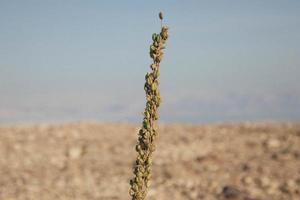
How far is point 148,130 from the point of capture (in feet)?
9.54

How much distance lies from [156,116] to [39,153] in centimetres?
1531

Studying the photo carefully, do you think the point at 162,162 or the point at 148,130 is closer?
the point at 148,130

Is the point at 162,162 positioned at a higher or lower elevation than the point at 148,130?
higher

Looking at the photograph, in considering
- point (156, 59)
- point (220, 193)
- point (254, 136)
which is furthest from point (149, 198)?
point (156, 59)

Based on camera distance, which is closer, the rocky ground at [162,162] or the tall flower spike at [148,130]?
the tall flower spike at [148,130]

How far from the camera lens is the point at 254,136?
20297 mm

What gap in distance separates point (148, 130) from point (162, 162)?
535 inches

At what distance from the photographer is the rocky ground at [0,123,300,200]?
12.9m

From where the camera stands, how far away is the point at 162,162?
53.9 ft

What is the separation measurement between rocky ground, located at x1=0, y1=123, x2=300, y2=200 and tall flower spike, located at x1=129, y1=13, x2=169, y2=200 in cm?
932

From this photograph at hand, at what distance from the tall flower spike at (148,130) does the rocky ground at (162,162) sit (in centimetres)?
932

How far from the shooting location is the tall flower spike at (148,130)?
2.87 m

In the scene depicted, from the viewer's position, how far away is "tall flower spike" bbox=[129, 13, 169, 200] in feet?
9.41

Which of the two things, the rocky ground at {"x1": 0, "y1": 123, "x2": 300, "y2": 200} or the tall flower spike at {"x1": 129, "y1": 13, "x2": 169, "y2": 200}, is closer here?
the tall flower spike at {"x1": 129, "y1": 13, "x2": 169, "y2": 200}
